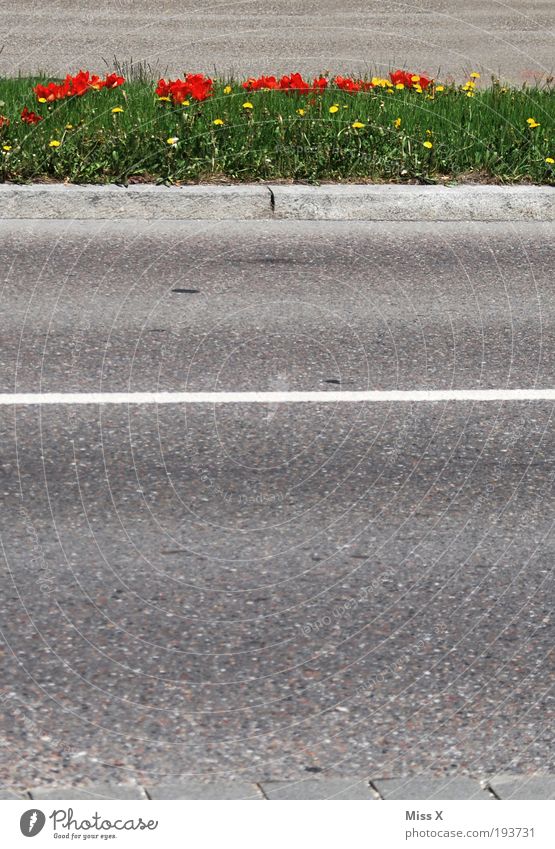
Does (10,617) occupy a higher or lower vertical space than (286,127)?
lower

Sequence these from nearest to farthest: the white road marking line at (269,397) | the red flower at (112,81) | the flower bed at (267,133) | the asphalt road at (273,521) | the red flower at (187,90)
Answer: the asphalt road at (273,521), the white road marking line at (269,397), the flower bed at (267,133), the red flower at (187,90), the red flower at (112,81)

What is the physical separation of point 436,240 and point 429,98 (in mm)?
2231

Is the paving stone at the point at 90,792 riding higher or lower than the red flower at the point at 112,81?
lower

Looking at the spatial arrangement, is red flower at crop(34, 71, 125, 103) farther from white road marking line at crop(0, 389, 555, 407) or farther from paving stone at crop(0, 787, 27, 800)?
paving stone at crop(0, 787, 27, 800)

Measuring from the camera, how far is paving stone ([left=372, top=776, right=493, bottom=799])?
10.7 feet

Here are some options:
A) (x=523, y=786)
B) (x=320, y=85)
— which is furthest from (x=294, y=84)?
(x=523, y=786)

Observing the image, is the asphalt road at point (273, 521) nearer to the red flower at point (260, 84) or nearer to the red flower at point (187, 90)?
the red flower at point (187, 90)

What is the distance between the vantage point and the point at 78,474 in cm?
496

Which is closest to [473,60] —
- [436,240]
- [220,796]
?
[436,240]

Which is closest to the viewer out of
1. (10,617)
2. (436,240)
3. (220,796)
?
(220,796)

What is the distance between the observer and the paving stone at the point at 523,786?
3.26 m

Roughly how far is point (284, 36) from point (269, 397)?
29.0 ft

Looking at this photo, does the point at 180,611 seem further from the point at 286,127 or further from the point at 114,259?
the point at 286,127

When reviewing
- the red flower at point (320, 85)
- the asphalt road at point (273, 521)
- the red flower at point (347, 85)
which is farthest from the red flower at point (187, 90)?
the asphalt road at point (273, 521)
